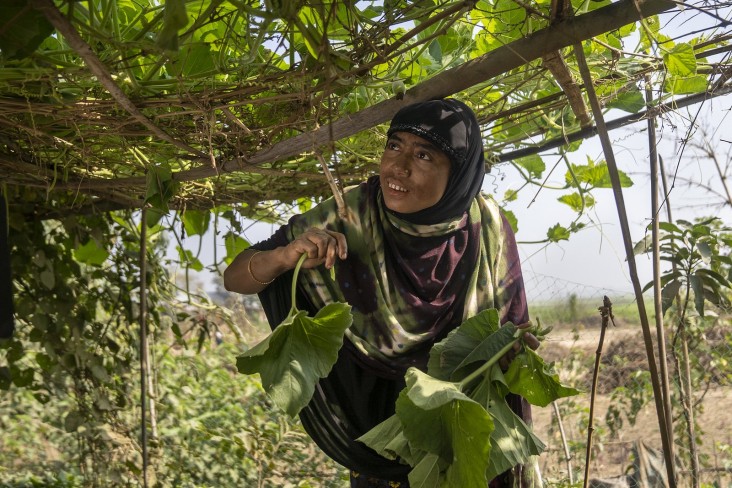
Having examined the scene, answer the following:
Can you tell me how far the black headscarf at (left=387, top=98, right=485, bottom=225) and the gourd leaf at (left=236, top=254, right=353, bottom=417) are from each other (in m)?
0.41

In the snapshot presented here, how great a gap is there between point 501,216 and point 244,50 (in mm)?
752

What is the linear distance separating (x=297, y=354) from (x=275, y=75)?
461 mm

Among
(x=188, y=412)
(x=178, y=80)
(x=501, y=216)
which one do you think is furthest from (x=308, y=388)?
(x=188, y=412)

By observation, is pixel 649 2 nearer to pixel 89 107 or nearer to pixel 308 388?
pixel 308 388

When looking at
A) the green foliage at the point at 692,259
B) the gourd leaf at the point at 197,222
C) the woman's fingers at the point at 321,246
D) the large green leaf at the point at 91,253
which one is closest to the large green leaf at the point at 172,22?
the woman's fingers at the point at 321,246

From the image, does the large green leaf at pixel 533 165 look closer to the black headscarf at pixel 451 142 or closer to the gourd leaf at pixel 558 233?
the gourd leaf at pixel 558 233

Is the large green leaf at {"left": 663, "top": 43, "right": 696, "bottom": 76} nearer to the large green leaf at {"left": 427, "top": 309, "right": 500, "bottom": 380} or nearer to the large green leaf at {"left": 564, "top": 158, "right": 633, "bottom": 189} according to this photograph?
the large green leaf at {"left": 427, "top": 309, "right": 500, "bottom": 380}

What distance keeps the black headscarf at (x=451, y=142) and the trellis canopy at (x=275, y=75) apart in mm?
39

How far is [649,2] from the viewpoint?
116 centimetres

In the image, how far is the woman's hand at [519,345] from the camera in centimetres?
146

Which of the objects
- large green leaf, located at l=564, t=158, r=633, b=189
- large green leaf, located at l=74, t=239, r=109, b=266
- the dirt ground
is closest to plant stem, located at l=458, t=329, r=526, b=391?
large green leaf, located at l=564, t=158, r=633, b=189

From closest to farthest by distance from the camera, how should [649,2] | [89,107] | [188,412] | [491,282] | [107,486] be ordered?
[649,2] → [89,107] → [491,282] → [107,486] → [188,412]

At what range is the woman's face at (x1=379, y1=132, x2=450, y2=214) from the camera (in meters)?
1.64

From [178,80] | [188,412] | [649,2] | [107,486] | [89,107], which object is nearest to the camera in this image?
[649,2]
